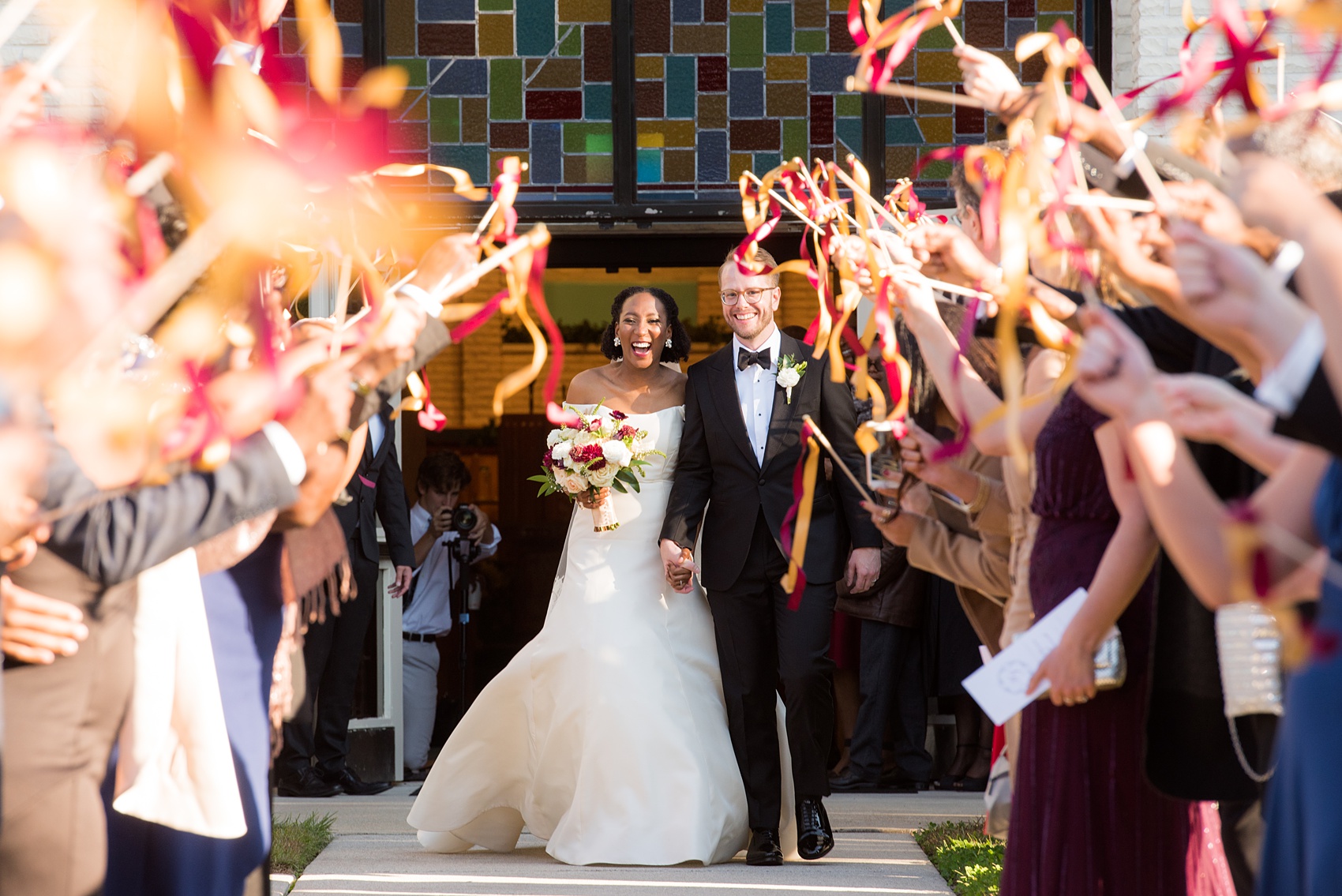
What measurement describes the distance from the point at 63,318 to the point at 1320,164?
1863 millimetres

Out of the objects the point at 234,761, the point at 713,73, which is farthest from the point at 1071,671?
the point at 713,73

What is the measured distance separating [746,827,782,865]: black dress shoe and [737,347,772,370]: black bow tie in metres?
1.74

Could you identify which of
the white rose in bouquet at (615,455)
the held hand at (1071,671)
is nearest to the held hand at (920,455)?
the held hand at (1071,671)

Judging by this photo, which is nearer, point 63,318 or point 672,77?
point 63,318

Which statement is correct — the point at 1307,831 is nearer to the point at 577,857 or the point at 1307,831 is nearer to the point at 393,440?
the point at 577,857

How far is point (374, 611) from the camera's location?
7.25 m

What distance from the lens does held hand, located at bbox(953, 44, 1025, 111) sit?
2453 mm

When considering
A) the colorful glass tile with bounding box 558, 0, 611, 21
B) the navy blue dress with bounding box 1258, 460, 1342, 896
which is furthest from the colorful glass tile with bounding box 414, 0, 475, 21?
the navy blue dress with bounding box 1258, 460, 1342, 896

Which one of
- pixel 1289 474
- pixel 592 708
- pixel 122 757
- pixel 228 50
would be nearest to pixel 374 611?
pixel 592 708

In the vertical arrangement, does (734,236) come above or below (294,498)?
above

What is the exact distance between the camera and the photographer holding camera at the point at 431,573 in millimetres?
7629

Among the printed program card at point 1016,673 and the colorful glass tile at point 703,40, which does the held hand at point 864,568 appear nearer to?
the printed program card at point 1016,673

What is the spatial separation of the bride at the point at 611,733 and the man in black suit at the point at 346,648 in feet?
4.59

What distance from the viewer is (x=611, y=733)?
17.3 feet
